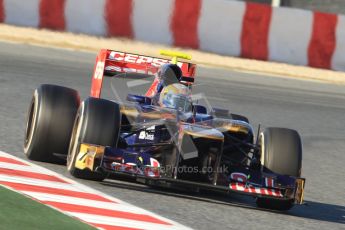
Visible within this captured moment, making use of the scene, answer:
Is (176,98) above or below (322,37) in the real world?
below

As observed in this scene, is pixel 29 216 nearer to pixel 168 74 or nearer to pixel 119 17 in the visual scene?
pixel 168 74

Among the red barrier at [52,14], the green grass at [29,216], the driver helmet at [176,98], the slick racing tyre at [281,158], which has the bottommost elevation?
the green grass at [29,216]

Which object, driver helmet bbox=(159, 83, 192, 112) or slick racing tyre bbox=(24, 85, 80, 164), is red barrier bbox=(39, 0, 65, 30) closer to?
driver helmet bbox=(159, 83, 192, 112)

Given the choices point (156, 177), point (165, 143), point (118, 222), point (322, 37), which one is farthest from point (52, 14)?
point (118, 222)

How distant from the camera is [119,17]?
67.6 feet

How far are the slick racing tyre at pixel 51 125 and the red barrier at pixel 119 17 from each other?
37.4 feet

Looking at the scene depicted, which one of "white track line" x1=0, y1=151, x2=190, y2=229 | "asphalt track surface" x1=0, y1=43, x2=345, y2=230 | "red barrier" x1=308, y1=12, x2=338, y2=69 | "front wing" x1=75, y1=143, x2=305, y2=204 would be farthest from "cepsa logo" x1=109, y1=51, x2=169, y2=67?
"red barrier" x1=308, y1=12, x2=338, y2=69

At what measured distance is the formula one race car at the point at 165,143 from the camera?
802cm

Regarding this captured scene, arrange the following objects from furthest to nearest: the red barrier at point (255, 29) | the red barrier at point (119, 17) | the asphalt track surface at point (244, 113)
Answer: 1. the red barrier at point (255, 29)
2. the red barrier at point (119, 17)
3. the asphalt track surface at point (244, 113)

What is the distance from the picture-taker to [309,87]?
20203mm

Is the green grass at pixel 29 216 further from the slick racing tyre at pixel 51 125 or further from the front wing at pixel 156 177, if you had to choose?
the slick racing tyre at pixel 51 125

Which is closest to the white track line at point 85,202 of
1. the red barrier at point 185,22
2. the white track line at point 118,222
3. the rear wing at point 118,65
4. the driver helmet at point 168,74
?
the white track line at point 118,222

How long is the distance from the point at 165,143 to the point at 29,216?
1877 millimetres

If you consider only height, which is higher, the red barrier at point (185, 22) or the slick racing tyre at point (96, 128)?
the red barrier at point (185, 22)
